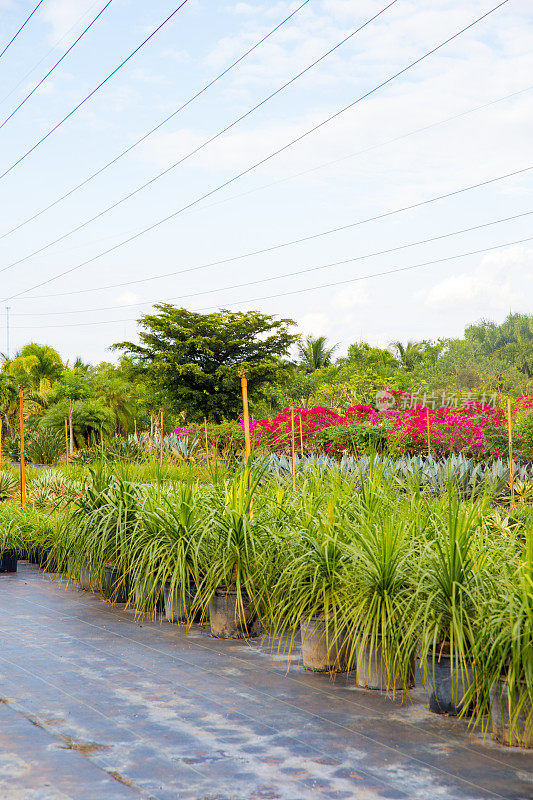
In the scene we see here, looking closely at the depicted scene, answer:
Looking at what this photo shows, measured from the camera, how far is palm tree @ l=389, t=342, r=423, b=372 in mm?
39969

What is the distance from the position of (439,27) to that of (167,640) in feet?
21.7

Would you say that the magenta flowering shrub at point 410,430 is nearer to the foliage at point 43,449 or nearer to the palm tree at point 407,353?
the foliage at point 43,449

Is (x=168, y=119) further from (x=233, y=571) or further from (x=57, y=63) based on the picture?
(x=233, y=571)

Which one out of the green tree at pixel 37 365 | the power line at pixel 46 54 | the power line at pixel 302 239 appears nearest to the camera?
the power line at pixel 46 54

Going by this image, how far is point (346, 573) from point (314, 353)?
33047mm

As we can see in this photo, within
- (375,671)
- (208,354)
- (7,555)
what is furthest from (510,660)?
(208,354)

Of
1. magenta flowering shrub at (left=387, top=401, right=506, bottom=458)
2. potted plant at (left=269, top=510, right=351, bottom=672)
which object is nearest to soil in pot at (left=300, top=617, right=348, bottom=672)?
potted plant at (left=269, top=510, right=351, bottom=672)

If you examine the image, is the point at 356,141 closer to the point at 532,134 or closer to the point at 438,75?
the point at 438,75

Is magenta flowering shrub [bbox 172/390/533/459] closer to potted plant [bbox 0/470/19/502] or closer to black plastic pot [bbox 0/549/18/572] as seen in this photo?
potted plant [bbox 0/470/19/502]

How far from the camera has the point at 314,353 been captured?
37.0 m

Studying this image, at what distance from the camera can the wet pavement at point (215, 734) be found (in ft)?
9.34

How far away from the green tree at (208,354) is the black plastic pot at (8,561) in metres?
18.5

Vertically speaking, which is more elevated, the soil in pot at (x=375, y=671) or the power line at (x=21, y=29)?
the power line at (x=21, y=29)

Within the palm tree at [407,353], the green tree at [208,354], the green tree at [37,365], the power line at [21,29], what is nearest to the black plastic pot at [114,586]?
the power line at [21,29]
